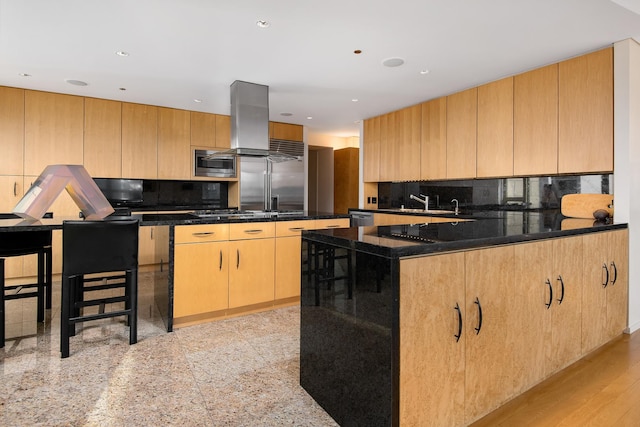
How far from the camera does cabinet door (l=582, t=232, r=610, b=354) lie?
2240 millimetres

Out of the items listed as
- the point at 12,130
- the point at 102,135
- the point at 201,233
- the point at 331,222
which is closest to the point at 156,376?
the point at 201,233

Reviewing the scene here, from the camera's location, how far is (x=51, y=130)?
4.57 m

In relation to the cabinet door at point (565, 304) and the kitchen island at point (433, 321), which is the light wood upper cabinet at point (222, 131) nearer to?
the kitchen island at point (433, 321)

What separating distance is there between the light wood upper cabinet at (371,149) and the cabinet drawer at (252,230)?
3000 mm

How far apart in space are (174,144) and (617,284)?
555 cm

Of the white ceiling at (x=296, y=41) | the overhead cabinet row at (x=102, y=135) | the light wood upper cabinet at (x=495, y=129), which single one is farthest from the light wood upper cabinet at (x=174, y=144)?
the light wood upper cabinet at (x=495, y=129)

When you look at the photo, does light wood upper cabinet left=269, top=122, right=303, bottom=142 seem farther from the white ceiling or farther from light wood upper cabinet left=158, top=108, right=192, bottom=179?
the white ceiling

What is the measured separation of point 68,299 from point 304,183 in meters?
4.60

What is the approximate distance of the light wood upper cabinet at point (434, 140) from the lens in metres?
4.56

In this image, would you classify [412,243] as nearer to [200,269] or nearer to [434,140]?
[200,269]

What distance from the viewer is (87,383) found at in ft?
6.43

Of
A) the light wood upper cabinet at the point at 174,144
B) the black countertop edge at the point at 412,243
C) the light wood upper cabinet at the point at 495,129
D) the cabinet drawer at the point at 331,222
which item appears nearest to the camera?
the black countertop edge at the point at 412,243

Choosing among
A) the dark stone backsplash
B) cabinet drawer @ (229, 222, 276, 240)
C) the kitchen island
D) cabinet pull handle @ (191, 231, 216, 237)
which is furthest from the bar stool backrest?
the dark stone backsplash

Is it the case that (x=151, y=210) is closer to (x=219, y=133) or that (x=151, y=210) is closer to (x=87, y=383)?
(x=219, y=133)
